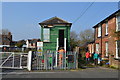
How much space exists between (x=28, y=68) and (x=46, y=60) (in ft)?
5.17

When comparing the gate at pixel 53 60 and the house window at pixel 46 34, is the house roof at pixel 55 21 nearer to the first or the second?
the house window at pixel 46 34

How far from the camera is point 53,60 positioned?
15.6 m

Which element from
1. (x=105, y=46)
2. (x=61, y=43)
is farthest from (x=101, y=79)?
(x=61, y=43)

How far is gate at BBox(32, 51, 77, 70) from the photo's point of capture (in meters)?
15.4

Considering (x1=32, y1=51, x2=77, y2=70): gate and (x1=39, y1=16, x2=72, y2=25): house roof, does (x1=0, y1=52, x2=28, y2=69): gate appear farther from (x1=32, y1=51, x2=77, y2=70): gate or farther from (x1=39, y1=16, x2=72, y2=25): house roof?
(x1=39, y1=16, x2=72, y2=25): house roof

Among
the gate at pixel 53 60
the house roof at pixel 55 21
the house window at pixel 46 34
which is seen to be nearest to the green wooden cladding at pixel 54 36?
the house window at pixel 46 34

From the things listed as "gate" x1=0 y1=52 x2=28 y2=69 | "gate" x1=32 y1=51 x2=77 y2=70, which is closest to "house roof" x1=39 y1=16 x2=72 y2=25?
"gate" x1=0 y1=52 x2=28 y2=69

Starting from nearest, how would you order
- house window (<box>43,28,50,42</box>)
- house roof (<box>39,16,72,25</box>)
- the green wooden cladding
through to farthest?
the green wooden cladding
house window (<box>43,28,50,42</box>)
house roof (<box>39,16,72,25</box>)

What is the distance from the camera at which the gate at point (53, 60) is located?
50.7ft

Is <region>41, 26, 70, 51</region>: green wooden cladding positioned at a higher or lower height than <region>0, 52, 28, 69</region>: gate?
higher

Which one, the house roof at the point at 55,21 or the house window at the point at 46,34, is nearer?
the house window at the point at 46,34

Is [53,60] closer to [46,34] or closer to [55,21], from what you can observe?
[46,34]

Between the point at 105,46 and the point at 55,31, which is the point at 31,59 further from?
the point at 105,46

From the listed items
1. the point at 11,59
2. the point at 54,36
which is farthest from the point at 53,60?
the point at 54,36
